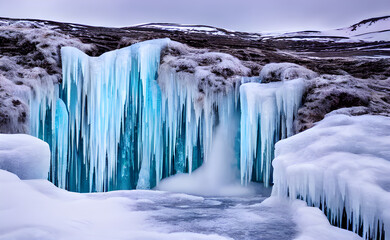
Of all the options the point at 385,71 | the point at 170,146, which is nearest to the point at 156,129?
the point at 170,146

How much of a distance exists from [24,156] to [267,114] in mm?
5955

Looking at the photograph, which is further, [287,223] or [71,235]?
[287,223]

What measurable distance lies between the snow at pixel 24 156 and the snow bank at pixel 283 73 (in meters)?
6.42

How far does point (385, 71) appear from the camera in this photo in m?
10.1

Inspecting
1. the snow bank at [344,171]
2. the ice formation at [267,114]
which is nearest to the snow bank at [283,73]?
the ice formation at [267,114]

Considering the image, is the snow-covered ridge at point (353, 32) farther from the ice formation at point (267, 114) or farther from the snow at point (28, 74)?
the snow at point (28, 74)

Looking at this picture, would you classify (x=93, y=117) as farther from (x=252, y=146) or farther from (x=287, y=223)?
(x=287, y=223)

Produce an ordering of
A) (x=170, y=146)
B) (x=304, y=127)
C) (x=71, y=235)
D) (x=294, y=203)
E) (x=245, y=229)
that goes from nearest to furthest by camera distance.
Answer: (x=71, y=235) → (x=245, y=229) → (x=294, y=203) → (x=304, y=127) → (x=170, y=146)

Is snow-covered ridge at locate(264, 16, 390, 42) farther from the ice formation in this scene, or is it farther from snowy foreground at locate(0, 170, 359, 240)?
snowy foreground at locate(0, 170, 359, 240)

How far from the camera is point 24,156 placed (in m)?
4.80

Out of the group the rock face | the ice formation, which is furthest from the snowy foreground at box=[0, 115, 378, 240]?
the ice formation

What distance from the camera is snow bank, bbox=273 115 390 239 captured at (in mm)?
4156

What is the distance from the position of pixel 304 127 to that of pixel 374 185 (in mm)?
3856

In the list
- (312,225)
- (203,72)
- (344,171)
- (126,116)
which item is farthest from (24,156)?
(203,72)
